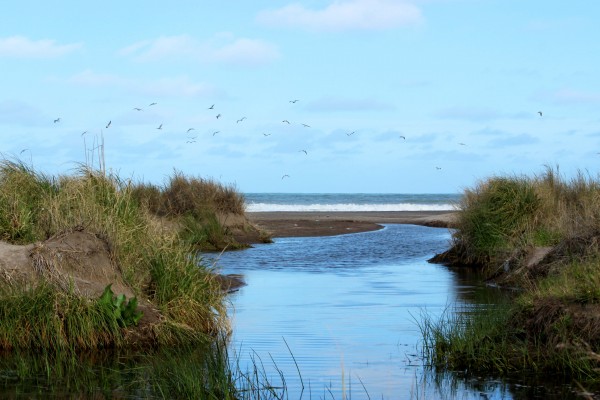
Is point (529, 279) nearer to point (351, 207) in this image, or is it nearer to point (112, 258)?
point (112, 258)

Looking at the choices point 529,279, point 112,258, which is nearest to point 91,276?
point 112,258

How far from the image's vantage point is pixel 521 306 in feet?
43.1

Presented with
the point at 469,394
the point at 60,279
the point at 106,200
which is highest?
the point at 106,200

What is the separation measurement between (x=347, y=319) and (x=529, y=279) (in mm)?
5235

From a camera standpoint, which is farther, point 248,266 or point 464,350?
point 248,266

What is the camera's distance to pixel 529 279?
20.1 m

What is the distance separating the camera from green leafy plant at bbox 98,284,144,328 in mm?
13562

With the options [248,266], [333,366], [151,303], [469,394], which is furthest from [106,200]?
[248,266]

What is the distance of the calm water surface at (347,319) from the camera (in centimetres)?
1107

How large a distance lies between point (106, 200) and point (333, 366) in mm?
5853

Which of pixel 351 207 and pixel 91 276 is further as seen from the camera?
pixel 351 207

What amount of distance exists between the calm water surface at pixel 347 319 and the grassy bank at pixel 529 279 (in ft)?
2.11

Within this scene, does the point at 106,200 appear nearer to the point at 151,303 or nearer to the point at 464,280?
the point at 151,303

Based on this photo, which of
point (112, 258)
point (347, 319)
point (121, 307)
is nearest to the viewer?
point (121, 307)
